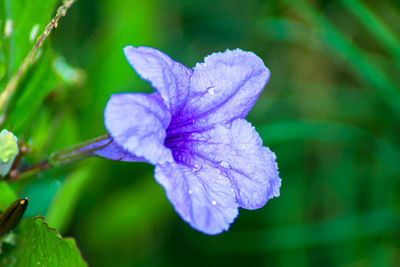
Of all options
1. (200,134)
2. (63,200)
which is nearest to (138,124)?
(200,134)

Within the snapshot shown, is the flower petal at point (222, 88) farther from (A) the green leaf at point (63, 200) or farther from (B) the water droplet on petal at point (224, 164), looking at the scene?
(A) the green leaf at point (63, 200)

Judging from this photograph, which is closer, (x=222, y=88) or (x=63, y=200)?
(x=222, y=88)

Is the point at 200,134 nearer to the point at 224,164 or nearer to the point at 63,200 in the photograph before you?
the point at 224,164

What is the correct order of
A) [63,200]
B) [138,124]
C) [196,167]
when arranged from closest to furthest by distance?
→ [138,124] → [196,167] → [63,200]

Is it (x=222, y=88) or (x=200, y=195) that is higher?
(x=222, y=88)

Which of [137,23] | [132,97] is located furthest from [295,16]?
[132,97]

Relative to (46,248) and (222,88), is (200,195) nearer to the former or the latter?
(222,88)

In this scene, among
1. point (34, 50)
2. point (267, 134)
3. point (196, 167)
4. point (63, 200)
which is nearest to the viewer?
point (196, 167)

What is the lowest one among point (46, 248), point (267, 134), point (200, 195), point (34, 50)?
point (46, 248)
